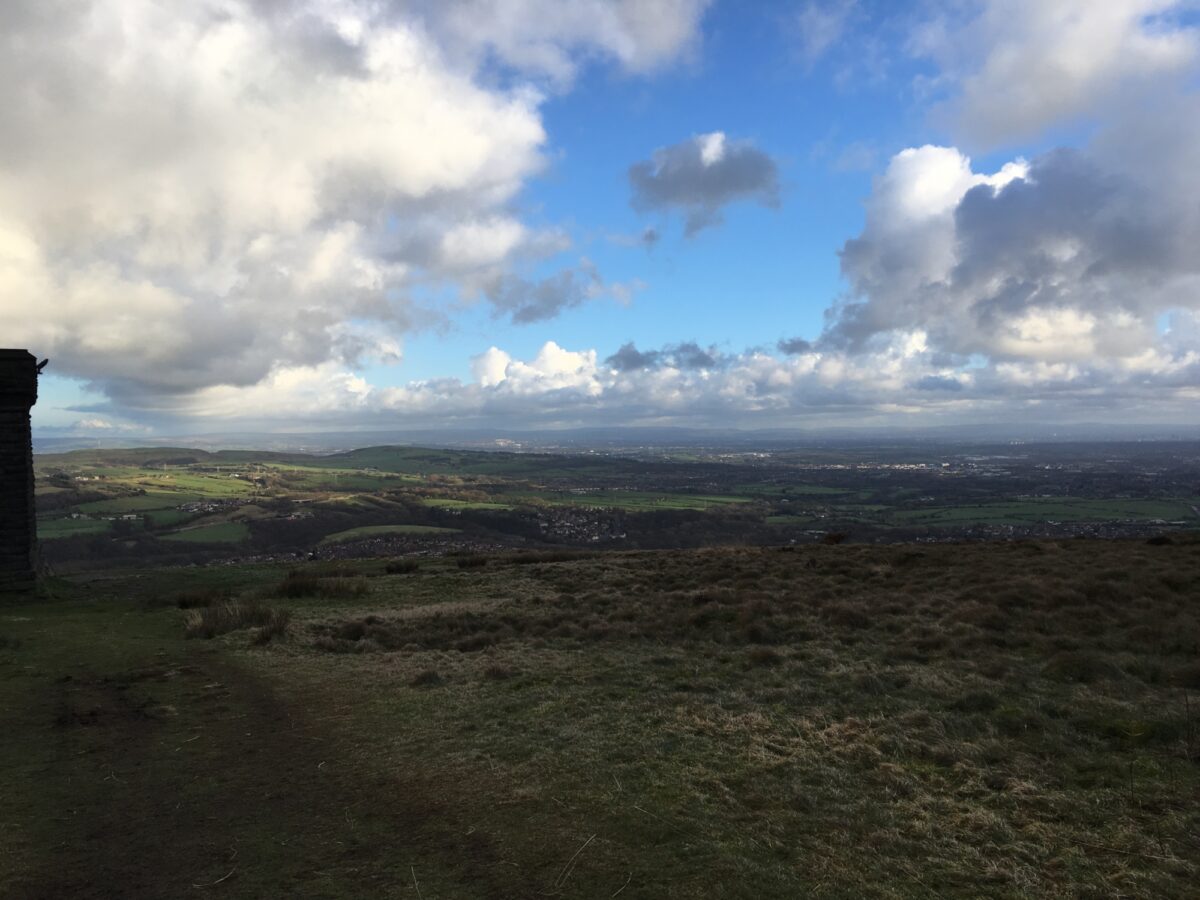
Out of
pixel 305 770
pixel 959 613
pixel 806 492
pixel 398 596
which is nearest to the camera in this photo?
pixel 305 770

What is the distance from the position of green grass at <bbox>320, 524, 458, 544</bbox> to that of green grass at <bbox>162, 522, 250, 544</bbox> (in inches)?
287

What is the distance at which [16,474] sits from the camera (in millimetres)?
22344

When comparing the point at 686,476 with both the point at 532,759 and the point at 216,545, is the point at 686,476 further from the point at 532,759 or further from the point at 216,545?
the point at 532,759

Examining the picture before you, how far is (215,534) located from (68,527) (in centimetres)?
1303

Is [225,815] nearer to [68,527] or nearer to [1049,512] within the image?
[68,527]

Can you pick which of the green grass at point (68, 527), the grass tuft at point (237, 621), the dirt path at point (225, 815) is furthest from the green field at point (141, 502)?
the dirt path at point (225, 815)

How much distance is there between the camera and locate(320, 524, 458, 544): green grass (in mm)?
57781

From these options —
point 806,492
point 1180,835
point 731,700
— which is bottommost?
point 806,492

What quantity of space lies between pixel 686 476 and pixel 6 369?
424 feet

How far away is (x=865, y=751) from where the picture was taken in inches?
305

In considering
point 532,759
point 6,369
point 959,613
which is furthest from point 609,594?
point 6,369

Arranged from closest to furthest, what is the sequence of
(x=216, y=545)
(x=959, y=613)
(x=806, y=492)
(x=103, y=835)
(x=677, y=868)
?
(x=677, y=868) → (x=103, y=835) → (x=959, y=613) → (x=216, y=545) → (x=806, y=492)

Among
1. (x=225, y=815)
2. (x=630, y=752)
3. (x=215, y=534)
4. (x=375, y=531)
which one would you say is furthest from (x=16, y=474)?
(x=375, y=531)

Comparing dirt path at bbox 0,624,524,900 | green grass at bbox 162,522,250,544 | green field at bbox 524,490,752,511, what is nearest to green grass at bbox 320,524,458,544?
green grass at bbox 162,522,250,544
